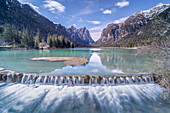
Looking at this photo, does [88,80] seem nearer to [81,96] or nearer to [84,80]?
[84,80]

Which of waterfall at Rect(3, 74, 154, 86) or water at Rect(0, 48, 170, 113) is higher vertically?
waterfall at Rect(3, 74, 154, 86)

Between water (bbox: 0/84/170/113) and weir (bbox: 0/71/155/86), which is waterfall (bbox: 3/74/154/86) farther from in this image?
water (bbox: 0/84/170/113)

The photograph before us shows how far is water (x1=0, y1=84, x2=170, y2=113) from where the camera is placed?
746 cm

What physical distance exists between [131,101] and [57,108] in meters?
6.90

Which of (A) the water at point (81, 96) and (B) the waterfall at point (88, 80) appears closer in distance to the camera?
(A) the water at point (81, 96)

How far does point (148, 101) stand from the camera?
28.4ft

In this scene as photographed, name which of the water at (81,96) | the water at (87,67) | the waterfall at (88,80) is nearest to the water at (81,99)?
the water at (81,96)

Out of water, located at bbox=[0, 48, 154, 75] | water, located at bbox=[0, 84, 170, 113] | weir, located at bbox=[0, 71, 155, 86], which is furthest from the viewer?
water, located at bbox=[0, 48, 154, 75]

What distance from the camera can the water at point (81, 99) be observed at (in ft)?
24.5

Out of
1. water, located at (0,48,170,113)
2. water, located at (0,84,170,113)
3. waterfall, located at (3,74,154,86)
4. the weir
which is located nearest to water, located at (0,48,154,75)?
waterfall, located at (3,74,154,86)

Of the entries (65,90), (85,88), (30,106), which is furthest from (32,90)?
(85,88)

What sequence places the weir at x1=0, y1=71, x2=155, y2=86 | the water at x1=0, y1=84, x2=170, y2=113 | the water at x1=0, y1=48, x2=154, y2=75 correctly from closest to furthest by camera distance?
the water at x1=0, y1=84, x2=170, y2=113
the weir at x1=0, y1=71, x2=155, y2=86
the water at x1=0, y1=48, x2=154, y2=75

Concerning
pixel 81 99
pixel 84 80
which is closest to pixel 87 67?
pixel 84 80

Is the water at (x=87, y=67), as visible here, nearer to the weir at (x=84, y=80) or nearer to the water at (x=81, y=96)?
the weir at (x=84, y=80)
